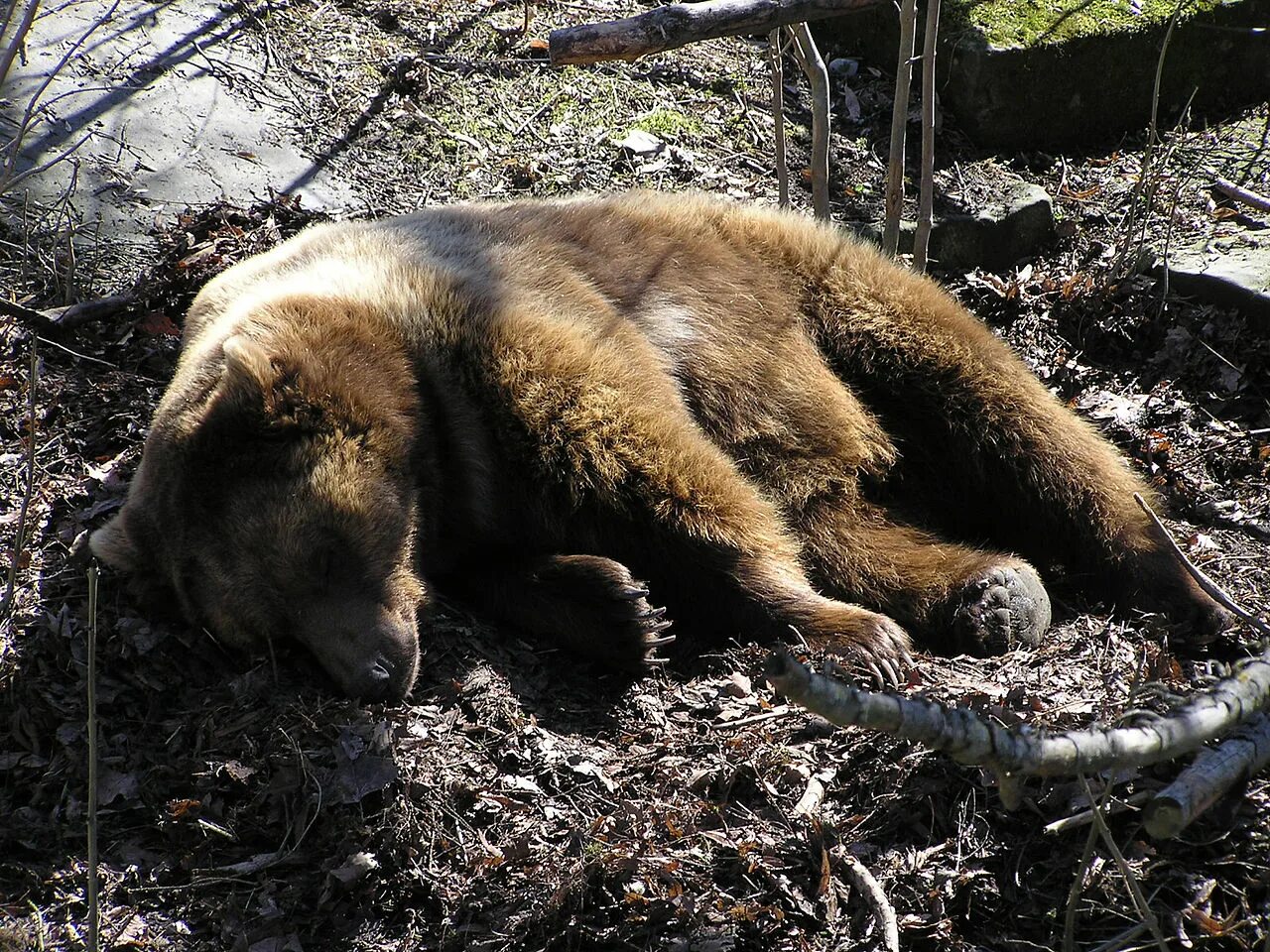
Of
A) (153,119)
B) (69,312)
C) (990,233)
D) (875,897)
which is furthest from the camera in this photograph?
(990,233)

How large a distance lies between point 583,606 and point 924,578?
1421mm

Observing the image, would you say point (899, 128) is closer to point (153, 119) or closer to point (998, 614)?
point (998, 614)

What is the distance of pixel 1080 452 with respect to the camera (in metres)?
4.73

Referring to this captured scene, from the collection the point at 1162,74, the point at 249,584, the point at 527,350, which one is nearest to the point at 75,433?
the point at 249,584

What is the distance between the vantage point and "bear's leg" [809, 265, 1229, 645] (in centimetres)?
465

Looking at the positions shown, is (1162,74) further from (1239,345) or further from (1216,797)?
(1216,797)

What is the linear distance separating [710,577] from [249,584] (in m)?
1.59

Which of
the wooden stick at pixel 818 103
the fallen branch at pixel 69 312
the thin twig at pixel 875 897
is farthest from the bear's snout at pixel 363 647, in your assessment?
the wooden stick at pixel 818 103

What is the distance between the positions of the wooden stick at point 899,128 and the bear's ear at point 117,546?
3729 millimetres

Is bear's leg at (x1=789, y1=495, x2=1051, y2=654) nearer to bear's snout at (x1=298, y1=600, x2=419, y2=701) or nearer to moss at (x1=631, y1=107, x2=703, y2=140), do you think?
bear's snout at (x1=298, y1=600, x2=419, y2=701)

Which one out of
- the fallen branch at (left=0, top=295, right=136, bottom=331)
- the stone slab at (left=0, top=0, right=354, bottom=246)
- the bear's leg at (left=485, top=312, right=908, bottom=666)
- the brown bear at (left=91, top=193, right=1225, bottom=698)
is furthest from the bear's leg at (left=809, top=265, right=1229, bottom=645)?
the fallen branch at (left=0, top=295, right=136, bottom=331)

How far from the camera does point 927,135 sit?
216 inches

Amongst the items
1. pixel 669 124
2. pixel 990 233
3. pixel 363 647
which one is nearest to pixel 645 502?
pixel 363 647

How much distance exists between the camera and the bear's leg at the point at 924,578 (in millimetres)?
4227
